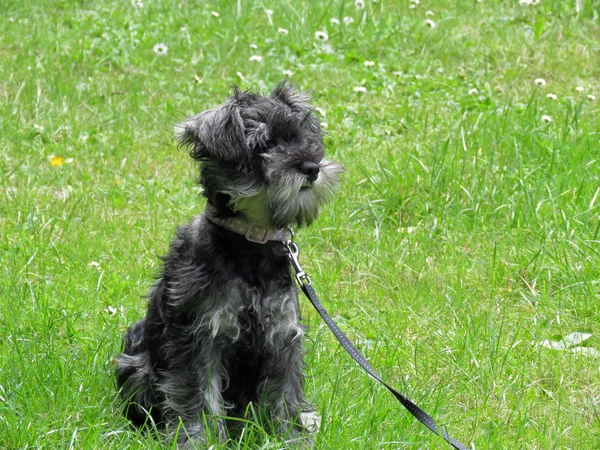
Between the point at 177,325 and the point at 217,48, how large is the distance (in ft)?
16.8

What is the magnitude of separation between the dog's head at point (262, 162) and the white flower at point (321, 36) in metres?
4.98

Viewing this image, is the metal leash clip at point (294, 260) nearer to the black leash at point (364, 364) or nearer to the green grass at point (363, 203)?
the black leash at point (364, 364)

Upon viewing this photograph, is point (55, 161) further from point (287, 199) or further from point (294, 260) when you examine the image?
point (287, 199)

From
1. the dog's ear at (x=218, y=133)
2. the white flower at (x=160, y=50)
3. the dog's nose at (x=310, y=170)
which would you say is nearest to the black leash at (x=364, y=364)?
the dog's nose at (x=310, y=170)

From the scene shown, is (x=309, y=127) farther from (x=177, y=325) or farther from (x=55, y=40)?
(x=55, y=40)

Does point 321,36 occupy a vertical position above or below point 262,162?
below

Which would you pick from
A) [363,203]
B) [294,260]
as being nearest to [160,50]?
[363,203]

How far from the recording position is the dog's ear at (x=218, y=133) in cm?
356

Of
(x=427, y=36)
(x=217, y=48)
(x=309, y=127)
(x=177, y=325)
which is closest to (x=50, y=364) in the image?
(x=177, y=325)

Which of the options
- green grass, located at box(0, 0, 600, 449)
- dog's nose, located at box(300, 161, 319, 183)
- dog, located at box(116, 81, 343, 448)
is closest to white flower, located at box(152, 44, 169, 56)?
green grass, located at box(0, 0, 600, 449)

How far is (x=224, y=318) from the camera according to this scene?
12.0 feet

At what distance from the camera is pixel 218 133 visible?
3.57 meters

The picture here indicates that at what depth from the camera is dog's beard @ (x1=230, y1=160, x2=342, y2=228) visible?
3.49m

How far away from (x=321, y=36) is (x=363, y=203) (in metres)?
2.99
